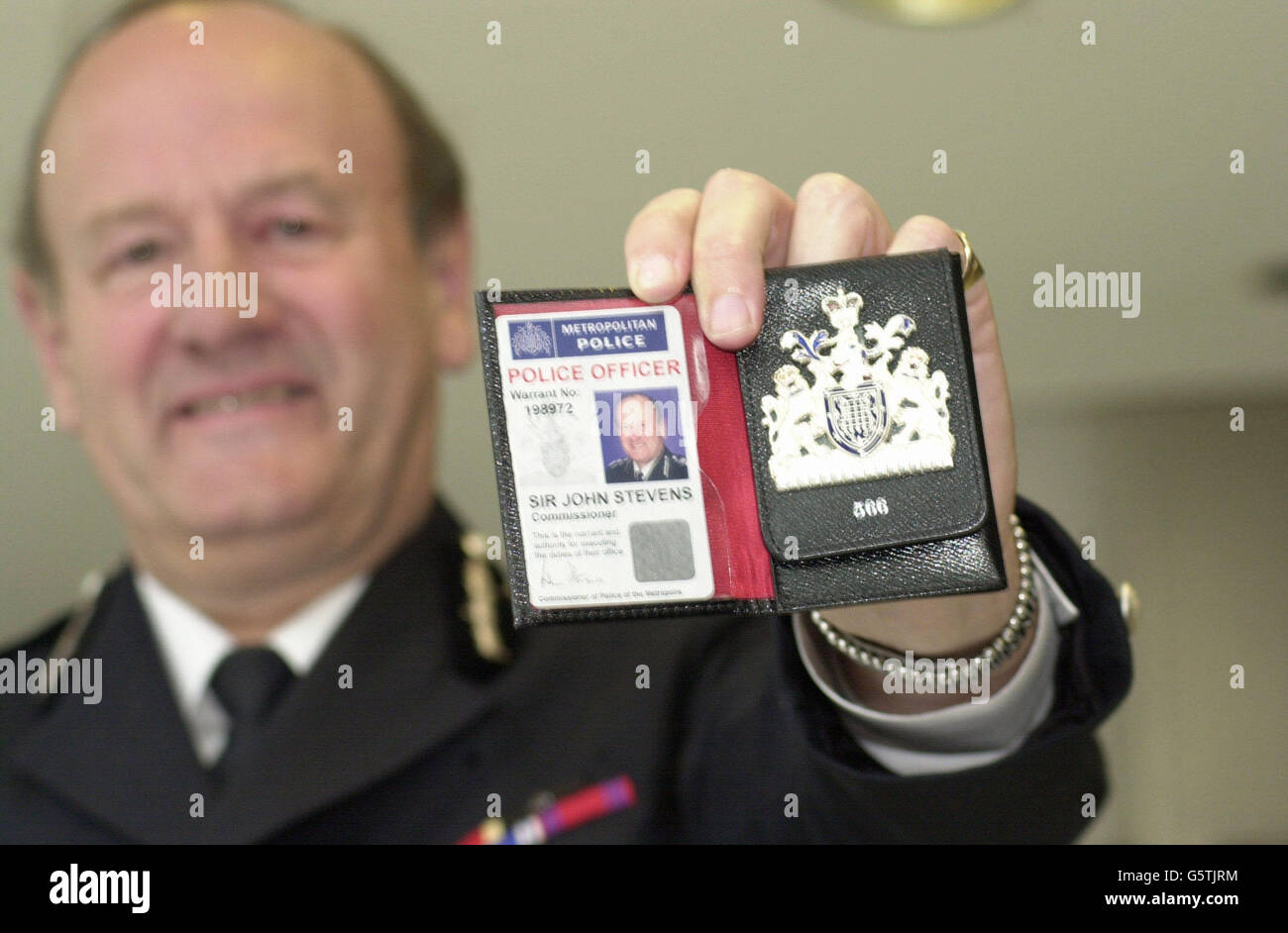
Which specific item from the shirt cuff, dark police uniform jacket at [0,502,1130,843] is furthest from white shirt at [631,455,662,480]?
dark police uniform jacket at [0,502,1130,843]

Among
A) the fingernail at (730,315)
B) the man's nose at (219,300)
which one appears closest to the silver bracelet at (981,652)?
the fingernail at (730,315)

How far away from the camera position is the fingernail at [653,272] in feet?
2.74

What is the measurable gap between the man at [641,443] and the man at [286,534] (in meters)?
0.57

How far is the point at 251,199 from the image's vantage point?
169cm

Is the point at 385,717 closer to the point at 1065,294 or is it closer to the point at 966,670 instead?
the point at 966,670

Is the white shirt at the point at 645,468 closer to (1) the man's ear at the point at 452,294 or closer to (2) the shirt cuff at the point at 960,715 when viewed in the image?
(2) the shirt cuff at the point at 960,715

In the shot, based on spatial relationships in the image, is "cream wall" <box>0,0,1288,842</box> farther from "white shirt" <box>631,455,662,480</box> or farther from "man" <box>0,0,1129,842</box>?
"white shirt" <box>631,455,662,480</box>

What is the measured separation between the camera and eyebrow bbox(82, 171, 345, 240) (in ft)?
5.52

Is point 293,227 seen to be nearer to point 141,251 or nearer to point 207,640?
point 141,251

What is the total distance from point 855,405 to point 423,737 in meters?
0.92

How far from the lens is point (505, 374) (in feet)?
2.75

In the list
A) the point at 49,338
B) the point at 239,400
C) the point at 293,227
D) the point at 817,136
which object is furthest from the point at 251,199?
the point at 817,136

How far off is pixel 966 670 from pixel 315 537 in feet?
3.38
